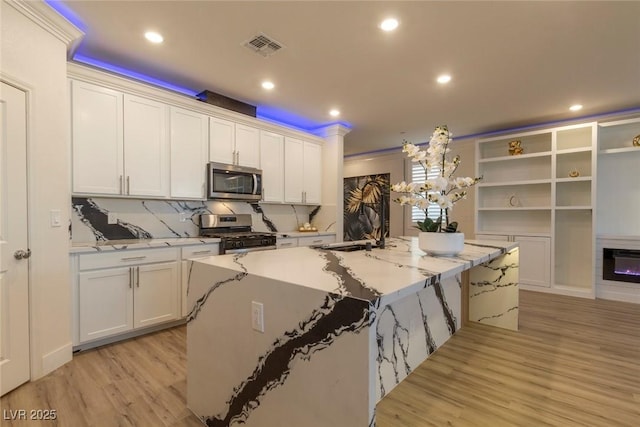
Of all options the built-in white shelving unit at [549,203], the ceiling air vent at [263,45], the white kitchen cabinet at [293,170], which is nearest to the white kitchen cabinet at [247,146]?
the white kitchen cabinet at [293,170]

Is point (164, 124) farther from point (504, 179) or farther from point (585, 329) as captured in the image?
point (504, 179)

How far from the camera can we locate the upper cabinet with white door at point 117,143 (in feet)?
8.71

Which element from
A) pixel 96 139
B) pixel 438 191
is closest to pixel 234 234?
pixel 96 139

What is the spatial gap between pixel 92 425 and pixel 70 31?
262 cm

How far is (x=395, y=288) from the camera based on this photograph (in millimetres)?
1122

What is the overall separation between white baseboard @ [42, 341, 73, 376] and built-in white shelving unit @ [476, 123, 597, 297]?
17.9 feet

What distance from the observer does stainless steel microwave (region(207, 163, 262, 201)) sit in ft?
11.7

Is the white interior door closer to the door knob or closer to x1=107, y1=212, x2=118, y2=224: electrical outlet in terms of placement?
the door knob

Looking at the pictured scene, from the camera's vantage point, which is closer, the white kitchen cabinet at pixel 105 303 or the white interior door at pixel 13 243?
the white interior door at pixel 13 243

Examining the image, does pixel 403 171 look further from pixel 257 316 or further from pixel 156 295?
pixel 257 316

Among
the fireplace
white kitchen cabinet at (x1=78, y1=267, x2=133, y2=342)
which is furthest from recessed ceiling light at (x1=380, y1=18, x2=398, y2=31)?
the fireplace

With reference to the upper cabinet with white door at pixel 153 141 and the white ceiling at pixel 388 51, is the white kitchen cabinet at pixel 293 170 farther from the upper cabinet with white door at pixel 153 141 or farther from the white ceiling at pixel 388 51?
the white ceiling at pixel 388 51

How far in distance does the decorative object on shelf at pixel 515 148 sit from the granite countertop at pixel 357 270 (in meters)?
3.57

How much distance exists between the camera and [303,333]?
46.3 inches
